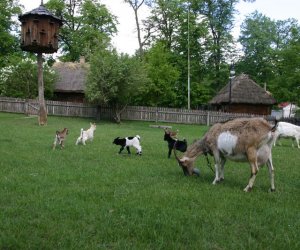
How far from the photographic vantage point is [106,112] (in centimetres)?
3497

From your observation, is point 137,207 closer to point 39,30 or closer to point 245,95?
point 39,30

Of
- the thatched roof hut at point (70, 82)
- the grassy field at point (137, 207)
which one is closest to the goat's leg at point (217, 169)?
the grassy field at point (137, 207)

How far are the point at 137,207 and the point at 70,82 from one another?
36.7 metres

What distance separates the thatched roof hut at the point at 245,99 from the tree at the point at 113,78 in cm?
1201

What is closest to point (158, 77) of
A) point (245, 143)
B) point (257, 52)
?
point (257, 52)

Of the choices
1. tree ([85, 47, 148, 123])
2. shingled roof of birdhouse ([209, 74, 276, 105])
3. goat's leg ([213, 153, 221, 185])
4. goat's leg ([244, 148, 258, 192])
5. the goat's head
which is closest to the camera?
goat's leg ([244, 148, 258, 192])

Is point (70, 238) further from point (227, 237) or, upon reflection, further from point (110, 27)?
point (110, 27)

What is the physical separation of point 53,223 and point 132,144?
7757mm

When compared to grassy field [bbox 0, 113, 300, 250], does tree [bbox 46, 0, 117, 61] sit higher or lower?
higher

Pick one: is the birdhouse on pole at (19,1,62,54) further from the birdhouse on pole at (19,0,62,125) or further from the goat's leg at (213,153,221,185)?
the goat's leg at (213,153,221,185)

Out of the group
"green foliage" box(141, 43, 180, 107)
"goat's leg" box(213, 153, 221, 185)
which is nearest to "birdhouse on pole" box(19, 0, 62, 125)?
"green foliage" box(141, 43, 180, 107)

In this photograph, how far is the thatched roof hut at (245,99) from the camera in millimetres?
40406

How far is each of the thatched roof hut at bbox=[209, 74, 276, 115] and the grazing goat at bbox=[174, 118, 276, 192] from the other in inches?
1233

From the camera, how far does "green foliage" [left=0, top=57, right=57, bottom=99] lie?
120 ft
